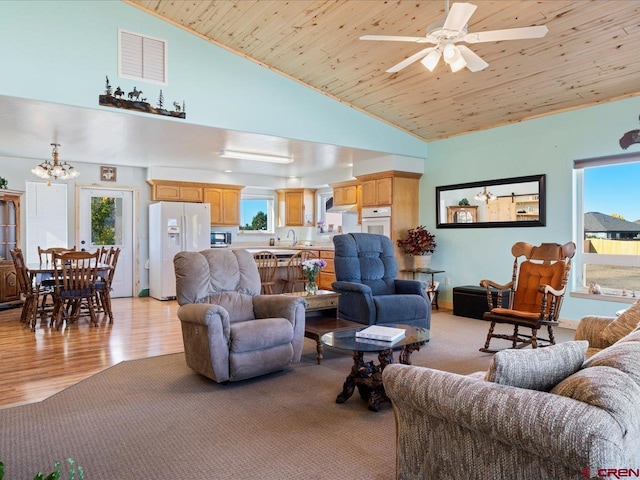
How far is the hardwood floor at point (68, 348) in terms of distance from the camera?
10.8ft

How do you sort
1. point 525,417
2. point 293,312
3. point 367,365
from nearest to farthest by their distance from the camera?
point 525,417, point 367,365, point 293,312

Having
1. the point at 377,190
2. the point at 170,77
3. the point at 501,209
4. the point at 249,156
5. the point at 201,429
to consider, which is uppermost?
the point at 170,77

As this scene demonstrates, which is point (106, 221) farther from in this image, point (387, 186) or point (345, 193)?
point (387, 186)

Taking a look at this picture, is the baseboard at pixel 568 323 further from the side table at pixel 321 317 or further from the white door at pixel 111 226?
the white door at pixel 111 226

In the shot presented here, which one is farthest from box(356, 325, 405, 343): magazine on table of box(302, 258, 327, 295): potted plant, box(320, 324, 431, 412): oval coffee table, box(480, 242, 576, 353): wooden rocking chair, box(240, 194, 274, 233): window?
box(240, 194, 274, 233): window

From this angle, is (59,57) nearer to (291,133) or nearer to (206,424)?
(291,133)

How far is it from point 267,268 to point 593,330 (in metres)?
4.37

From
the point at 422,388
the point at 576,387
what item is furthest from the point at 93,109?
the point at 576,387

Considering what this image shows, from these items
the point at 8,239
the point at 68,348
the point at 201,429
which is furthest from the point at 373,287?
the point at 8,239

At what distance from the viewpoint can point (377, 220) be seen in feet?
23.5

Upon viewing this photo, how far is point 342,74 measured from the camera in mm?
5305

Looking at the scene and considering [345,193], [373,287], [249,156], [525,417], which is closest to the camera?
[525,417]

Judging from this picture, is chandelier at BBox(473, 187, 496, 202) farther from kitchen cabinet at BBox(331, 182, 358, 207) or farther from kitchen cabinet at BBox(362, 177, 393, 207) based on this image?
kitchen cabinet at BBox(331, 182, 358, 207)

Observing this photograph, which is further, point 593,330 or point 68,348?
point 68,348
